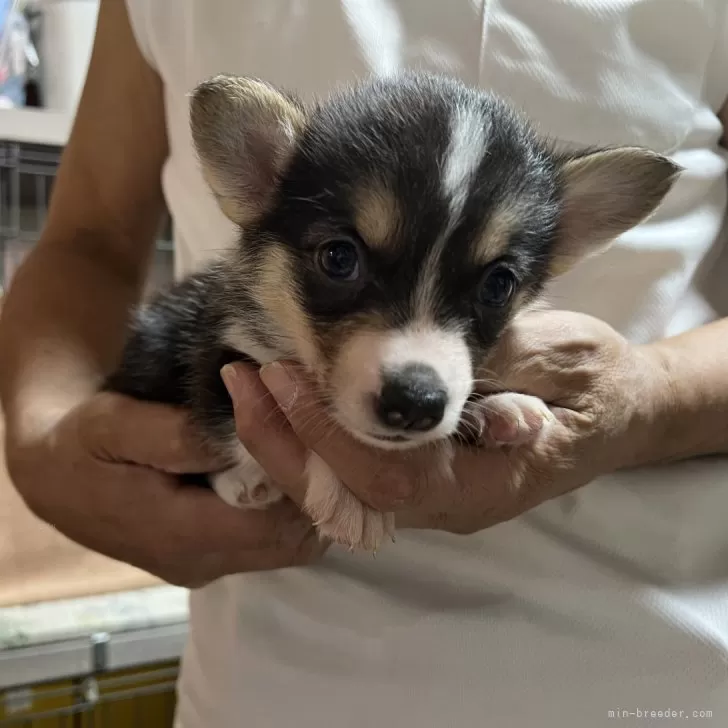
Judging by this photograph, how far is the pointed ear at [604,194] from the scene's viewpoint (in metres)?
1.19

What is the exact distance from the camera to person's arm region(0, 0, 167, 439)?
1.58 m

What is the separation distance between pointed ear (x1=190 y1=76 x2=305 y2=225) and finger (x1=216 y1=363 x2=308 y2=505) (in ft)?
0.93

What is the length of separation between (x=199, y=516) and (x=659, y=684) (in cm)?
77

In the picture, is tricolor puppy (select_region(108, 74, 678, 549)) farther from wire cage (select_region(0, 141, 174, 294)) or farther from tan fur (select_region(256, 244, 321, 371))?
wire cage (select_region(0, 141, 174, 294))

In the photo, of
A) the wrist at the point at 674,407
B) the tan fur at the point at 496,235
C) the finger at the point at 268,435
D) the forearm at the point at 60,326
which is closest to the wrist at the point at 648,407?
the wrist at the point at 674,407

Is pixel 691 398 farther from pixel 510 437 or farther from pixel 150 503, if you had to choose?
pixel 150 503

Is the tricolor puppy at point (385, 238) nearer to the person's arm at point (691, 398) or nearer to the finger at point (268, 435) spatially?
the finger at point (268, 435)

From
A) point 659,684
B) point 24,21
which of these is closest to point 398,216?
point 659,684

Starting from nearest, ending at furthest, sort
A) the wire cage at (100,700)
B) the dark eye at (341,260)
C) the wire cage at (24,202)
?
the dark eye at (341,260)
the wire cage at (100,700)
the wire cage at (24,202)

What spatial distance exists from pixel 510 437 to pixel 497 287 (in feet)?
0.74

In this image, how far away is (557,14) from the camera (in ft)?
4.26

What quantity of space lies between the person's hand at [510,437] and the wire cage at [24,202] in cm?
175

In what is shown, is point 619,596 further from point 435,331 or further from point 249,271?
point 249,271

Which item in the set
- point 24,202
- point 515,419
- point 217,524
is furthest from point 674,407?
point 24,202
